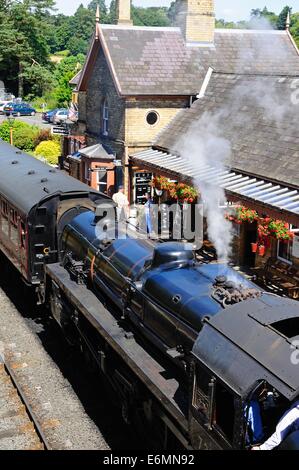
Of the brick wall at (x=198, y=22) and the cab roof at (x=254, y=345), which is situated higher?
the brick wall at (x=198, y=22)

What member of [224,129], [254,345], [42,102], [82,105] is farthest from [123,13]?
[42,102]

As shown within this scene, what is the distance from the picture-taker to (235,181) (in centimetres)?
1380

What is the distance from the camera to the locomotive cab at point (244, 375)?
15.7 feet

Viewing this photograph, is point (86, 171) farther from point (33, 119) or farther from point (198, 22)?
point (33, 119)

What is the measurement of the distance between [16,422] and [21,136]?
25060mm

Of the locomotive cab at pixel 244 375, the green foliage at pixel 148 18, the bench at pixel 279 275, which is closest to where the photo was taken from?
the locomotive cab at pixel 244 375

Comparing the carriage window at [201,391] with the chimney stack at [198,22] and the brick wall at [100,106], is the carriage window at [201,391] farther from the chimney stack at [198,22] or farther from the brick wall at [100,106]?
the chimney stack at [198,22]

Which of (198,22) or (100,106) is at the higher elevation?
(198,22)

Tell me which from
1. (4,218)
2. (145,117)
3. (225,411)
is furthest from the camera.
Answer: (145,117)

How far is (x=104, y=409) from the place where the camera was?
28.8 feet

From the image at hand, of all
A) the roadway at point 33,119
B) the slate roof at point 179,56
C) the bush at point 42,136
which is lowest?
the roadway at point 33,119

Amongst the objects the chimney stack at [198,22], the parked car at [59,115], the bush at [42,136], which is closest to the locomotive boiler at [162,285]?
the chimney stack at [198,22]

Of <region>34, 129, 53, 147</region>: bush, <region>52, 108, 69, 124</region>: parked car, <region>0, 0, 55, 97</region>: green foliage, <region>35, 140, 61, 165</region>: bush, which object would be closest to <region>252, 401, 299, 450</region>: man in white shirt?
<region>35, 140, 61, 165</region>: bush

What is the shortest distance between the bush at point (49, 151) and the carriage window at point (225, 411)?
81.6ft
